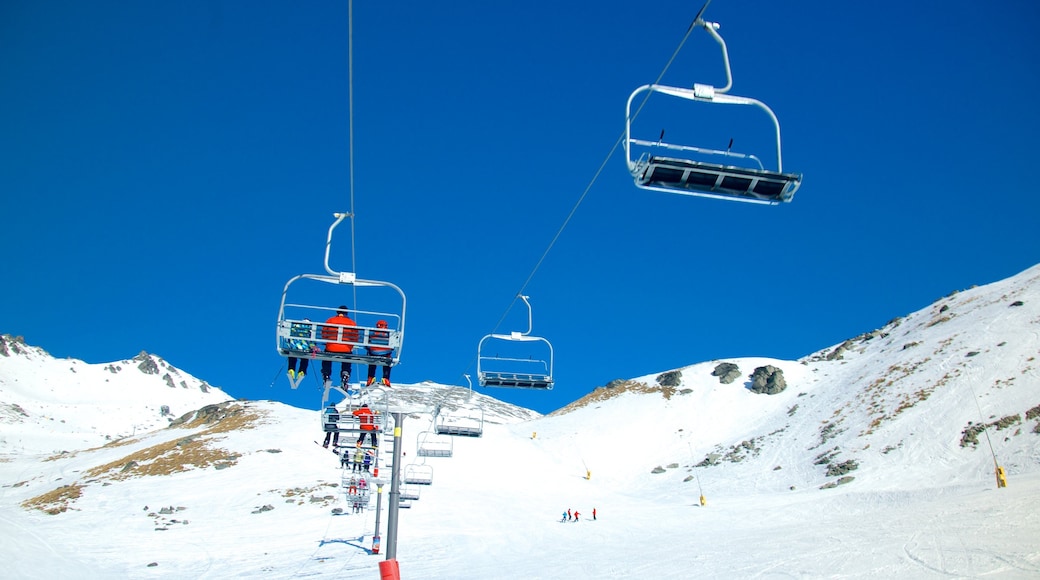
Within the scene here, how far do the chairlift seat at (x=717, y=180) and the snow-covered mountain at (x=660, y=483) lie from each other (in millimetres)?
13519

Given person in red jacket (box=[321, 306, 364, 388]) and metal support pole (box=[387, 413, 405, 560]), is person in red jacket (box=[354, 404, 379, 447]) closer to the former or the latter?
metal support pole (box=[387, 413, 405, 560])

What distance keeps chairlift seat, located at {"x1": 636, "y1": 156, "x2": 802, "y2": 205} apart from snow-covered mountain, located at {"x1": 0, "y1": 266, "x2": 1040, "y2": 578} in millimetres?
13519

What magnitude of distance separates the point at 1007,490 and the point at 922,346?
52810mm

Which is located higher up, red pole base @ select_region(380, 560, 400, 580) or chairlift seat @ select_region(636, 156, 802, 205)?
chairlift seat @ select_region(636, 156, 802, 205)

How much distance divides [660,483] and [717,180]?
56.1 meters

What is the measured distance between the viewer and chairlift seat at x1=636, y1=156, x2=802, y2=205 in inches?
379

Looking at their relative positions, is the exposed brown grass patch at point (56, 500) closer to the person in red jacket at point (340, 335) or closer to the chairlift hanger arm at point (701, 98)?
the person in red jacket at point (340, 335)

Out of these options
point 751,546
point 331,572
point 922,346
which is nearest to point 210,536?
point 331,572

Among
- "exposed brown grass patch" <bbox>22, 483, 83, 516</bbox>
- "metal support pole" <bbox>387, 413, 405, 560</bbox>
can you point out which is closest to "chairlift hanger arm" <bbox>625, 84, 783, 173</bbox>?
"metal support pole" <bbox>387, 413, 405, 560</bbox>

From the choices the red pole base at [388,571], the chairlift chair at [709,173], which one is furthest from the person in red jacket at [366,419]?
the chairlift chair at [709,173]

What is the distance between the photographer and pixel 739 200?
394 inches

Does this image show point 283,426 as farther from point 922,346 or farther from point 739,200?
point 739,200

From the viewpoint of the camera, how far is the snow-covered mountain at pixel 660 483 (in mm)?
26156

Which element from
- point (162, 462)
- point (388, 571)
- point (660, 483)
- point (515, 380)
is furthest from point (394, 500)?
point (162, 462)
